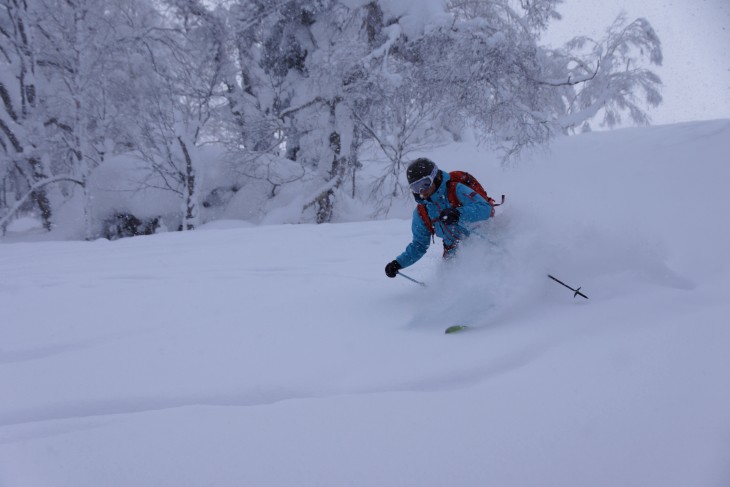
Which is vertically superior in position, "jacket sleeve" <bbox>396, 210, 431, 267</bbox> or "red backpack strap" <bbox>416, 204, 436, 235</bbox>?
"red backpack strap" <bbox>416, 204, 436, 235</bbox>

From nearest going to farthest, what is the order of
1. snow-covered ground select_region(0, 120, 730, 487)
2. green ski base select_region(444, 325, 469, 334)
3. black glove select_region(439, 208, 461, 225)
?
snow-covered ground select_region(0, 120, 730, 487), green ski base select_region(444, 325, 469, 334), black glove select_region(439, 208, 461, 225)

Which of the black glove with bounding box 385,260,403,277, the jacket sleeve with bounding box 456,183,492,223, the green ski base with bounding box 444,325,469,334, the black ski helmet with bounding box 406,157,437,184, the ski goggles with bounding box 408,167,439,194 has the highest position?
the black ski helmet with bounding box 406,157,437,184

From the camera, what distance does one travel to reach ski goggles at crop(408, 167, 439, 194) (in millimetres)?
3266

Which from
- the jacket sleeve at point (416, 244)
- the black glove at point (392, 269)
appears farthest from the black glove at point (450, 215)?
the black glove at point (392, 269)

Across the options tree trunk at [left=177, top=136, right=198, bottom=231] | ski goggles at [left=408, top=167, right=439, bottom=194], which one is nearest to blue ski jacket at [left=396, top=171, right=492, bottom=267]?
ski goggles at [left=408, top=167, right=439, bottom=194]

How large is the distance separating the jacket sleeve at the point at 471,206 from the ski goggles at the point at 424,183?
233 millimetres

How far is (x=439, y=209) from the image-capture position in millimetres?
3463

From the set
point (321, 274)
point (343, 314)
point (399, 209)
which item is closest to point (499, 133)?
point (399, 209)

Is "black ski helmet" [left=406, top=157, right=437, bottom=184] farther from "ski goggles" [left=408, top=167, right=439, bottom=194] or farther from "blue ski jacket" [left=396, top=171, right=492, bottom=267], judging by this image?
"blue ski jacket" [left=396, top=171, right=492, bottom=267]

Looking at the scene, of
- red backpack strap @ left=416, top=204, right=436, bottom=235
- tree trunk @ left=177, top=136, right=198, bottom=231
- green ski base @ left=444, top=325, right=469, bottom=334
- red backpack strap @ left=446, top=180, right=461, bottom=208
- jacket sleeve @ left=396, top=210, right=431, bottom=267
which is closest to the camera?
green ski base @ left=444, top=325, right=469, bottom=334

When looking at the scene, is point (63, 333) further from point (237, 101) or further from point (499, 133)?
point (237, 101)

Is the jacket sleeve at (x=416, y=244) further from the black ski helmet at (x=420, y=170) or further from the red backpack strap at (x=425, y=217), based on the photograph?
the black ski helmet at (x=420, y=170)

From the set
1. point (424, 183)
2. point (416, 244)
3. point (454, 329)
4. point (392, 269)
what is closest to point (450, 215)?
point (424, 183)

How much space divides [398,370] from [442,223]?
1590 mm
